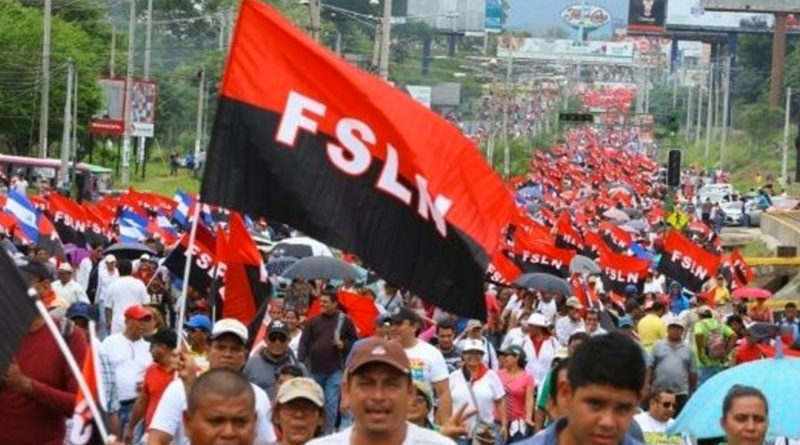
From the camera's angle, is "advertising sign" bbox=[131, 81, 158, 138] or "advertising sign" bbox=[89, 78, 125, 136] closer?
"advertising sign" bbox=[131, 81, 158, 138]

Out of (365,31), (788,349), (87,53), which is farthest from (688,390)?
(365,31)

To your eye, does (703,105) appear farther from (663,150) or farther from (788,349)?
(788,349)

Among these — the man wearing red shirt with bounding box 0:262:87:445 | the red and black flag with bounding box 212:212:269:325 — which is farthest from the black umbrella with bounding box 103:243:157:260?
the man wearing red shirt with bounding box 0:262:87:445

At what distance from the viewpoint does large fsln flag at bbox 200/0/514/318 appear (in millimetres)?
9516

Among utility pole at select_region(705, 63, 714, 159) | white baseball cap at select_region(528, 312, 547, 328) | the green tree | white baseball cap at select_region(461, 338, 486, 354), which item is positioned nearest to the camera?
white baseball cap at select_region(461, 338, 486, 354)

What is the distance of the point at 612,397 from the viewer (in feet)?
21.0

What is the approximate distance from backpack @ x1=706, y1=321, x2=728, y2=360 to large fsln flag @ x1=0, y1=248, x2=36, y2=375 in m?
13.0

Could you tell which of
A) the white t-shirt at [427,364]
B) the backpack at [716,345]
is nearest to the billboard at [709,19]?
the backpack at [716,345]

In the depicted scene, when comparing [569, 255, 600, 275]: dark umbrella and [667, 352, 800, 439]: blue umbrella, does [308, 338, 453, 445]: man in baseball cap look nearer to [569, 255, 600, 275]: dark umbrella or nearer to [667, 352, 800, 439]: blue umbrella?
[667, 352, 800, 439]: blue umbrella

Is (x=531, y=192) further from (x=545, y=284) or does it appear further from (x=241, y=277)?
(x=241, y=277)

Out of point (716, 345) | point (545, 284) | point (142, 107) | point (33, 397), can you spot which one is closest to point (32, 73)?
point (142, 107)

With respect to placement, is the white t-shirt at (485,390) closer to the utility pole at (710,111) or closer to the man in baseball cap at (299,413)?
the man in baseball cap at (299,413)

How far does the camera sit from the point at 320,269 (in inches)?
924

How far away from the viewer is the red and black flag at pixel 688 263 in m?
27.9
